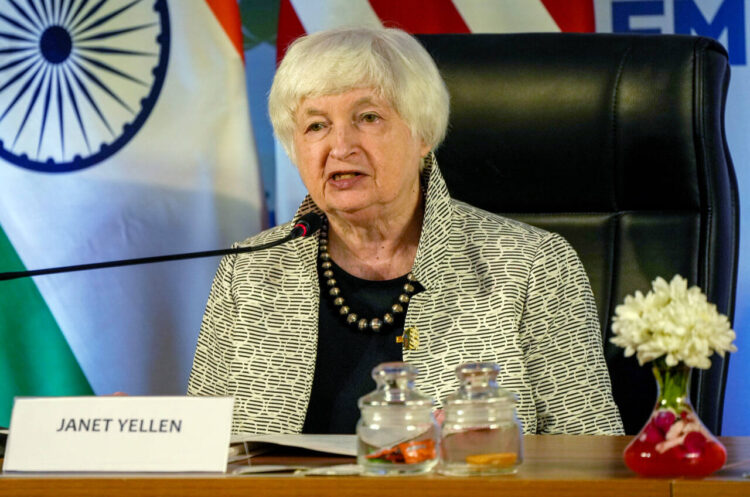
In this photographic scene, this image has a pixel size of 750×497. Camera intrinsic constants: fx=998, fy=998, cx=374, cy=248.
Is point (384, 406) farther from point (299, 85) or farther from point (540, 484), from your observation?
point (299, 85)

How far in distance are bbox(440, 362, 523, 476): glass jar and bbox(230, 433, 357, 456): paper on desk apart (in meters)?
0.17

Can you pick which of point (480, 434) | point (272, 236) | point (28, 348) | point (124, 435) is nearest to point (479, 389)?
point (480, 434)

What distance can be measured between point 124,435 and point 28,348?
1511 millimetres

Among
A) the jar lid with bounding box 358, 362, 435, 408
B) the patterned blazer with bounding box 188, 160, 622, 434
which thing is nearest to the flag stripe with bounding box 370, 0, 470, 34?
the patterned blazer with bounding box 188, 160, 622, 434

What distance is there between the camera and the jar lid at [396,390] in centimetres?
87

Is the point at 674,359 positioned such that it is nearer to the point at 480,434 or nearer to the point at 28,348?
the point at 480,434

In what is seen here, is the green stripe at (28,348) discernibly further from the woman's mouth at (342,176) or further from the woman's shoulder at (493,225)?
the woman's shoulder at (493,225)

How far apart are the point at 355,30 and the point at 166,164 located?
28.5 inches

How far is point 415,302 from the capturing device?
1612 mm

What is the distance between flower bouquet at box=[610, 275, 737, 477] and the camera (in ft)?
2.63

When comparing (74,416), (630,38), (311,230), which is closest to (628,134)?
(630,38)

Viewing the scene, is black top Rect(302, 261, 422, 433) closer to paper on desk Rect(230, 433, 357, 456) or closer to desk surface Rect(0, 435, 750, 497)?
paper on desk Rect(230, 433, 357, 456)

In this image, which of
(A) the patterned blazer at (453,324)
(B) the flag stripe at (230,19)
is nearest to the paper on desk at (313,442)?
(A) the patterned blazer at (453,324)

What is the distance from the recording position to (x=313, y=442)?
3.44 ft
